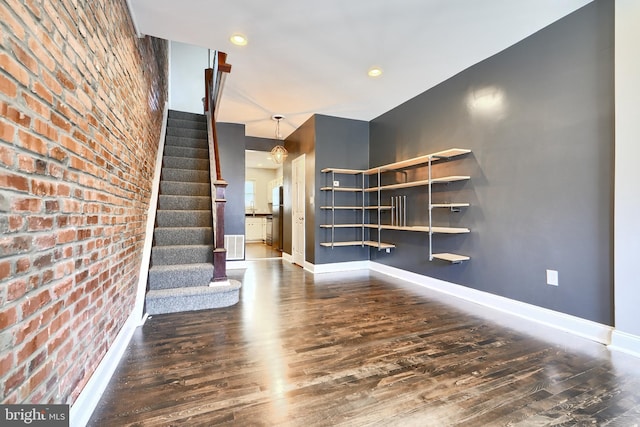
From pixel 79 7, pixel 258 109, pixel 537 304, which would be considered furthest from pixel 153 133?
pixel 537 304

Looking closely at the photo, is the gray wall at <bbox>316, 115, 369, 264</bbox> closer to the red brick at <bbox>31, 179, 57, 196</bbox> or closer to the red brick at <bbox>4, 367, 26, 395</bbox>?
the red brick at <bbox>31, 179, 57, 196</bbox>

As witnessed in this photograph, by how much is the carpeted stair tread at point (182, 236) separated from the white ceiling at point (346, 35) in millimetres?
1935

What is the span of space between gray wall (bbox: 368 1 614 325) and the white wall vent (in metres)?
3.44

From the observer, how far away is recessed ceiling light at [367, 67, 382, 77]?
10.6 feet

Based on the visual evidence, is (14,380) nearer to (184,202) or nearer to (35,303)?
(35,303)

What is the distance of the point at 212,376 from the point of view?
66.2 inches

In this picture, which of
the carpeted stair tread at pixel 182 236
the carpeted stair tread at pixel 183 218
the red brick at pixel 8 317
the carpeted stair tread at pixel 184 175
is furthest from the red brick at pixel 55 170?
the carpeted stair tread at pixel 184 175

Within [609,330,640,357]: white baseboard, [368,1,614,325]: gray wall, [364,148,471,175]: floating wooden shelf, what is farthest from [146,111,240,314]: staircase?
[609,330,640,357]: white baseboard

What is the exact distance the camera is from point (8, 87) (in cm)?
82

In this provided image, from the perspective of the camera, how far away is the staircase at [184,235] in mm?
2793

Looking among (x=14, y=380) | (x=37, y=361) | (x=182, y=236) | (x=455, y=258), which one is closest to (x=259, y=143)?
(x=182, y=236)

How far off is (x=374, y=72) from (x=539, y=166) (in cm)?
201

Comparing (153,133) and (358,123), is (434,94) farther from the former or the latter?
(153,133)

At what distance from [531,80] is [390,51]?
54.3 inches
